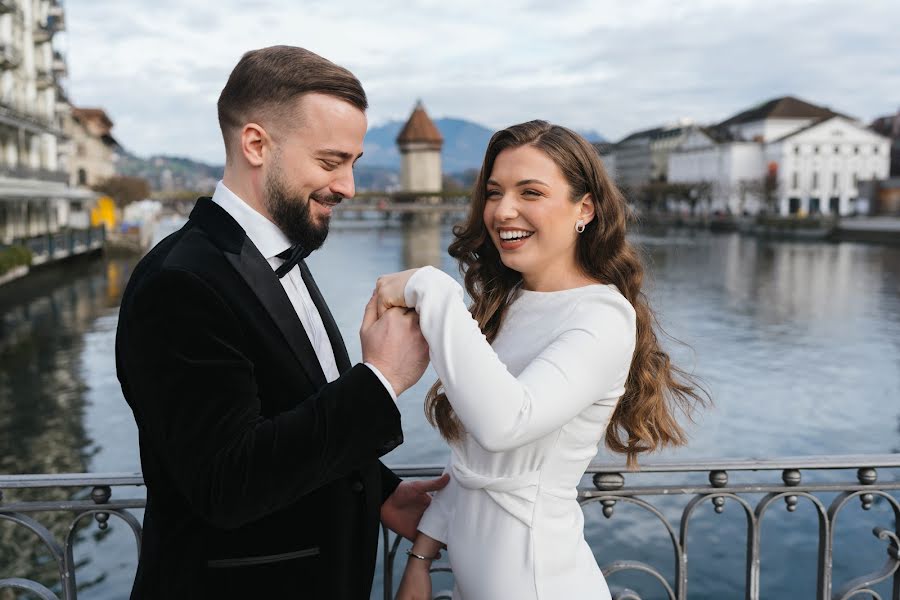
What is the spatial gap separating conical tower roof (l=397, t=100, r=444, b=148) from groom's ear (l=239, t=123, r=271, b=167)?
98367 mm

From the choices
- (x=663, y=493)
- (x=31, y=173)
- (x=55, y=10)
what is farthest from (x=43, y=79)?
(x=663, y=493)

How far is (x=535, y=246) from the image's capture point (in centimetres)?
182

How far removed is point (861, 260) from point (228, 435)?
42.1 m

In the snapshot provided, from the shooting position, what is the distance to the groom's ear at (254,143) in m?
1.63

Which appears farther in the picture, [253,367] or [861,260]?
[861,260]

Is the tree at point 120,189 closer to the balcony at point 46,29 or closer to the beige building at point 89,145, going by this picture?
the beige building at point 89,145

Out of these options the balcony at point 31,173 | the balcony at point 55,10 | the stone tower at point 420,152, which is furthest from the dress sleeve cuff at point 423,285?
the stone tower at point 420,152

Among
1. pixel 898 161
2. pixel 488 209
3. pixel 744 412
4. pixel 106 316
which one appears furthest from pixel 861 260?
pixel 898 161

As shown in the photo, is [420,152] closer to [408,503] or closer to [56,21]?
[56,21]

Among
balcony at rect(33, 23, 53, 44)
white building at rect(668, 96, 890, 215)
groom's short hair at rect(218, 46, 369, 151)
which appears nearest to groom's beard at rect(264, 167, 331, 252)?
groom's short hair at rect(218, 46, 369, 151)

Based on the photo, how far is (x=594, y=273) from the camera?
1.93 m

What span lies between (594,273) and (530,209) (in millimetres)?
263

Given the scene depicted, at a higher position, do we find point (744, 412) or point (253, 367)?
point (253, 367)

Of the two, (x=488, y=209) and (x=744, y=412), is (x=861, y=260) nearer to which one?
(x=744, y=412)
